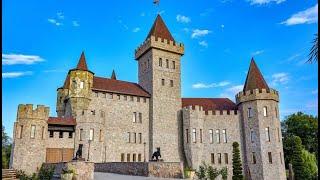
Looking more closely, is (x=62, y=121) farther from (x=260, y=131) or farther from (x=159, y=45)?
(x=260, y=131)

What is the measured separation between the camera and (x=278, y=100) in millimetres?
38531

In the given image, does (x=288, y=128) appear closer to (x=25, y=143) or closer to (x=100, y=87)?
(x=100, y=87)

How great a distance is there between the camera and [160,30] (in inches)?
1735

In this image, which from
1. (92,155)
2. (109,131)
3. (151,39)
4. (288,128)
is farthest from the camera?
(288,128)

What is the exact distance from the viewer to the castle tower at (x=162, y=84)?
3812 centimetres

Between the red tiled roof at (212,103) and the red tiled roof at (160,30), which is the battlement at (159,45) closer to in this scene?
the red tiled roof at (160,30)

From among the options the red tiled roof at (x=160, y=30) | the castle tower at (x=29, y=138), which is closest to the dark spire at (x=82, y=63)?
the castle tower at (x=29, y=138)

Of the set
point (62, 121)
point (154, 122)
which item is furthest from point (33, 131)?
point (154, 122)

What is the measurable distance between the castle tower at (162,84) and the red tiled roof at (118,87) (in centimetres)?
124

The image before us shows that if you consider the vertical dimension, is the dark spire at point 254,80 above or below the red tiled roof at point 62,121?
above

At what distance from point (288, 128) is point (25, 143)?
4066 centimetres

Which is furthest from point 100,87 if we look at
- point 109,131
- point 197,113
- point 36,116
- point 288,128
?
point 288,128

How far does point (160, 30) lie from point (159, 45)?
3857mm

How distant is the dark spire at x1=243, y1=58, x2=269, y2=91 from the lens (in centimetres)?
3891
